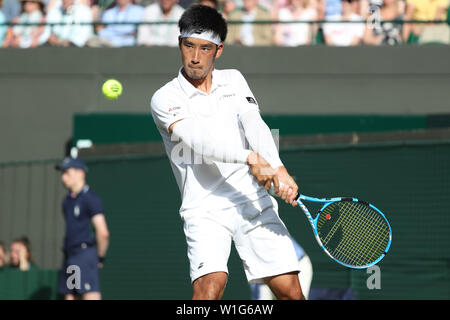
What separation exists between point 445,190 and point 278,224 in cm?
419

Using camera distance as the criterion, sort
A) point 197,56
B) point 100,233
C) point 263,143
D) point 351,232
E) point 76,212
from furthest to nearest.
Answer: point 76,212, point 100,233, point 351,232, point 197,56, point 263,143

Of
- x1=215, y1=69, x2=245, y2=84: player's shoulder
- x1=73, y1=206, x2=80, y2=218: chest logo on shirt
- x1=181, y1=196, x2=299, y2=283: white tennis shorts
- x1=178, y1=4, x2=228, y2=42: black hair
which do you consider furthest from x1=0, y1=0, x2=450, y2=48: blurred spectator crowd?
x1=181, y1=196, x2=299, y2=283: white tennis shorts

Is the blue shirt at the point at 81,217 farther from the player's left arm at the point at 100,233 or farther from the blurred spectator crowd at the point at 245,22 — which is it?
the blurred spectator crowd at the point at 245,22

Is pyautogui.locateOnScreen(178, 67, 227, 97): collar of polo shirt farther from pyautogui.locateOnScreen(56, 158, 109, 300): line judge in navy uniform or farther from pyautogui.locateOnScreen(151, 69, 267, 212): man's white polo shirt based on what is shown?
pyautogui.locateOnScreen(56, 158, 109, 300): line judge in navy uniform

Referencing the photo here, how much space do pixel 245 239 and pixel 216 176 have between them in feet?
1.39

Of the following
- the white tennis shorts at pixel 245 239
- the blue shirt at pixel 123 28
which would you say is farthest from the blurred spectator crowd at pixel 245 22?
the white tennis shorts at pixel 245 239

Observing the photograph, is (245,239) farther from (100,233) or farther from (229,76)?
(100,233)

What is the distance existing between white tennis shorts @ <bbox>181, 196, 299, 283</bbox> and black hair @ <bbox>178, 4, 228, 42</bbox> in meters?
1.09

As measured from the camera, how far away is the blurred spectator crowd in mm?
11680

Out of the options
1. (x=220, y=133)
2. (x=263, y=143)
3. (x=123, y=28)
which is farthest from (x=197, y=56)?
(x=123, y=28)

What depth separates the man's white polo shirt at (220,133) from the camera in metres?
5.18

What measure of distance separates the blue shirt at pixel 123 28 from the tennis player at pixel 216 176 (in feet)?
23.0

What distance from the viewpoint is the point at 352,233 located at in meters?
5.68
